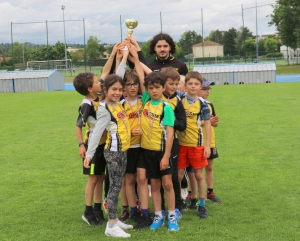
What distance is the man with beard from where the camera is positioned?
460 cm

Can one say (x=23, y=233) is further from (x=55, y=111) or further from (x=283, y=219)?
(x=55, y=111)

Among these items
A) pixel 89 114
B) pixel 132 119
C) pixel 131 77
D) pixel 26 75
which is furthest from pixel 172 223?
pixel 26 75

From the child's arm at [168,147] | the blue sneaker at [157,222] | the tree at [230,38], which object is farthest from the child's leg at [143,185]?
the tree at [230,38]

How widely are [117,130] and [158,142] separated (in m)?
0.39

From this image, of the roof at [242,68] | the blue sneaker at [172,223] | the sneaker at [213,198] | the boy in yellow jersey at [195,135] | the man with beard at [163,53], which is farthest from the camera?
the roof at [242,68]

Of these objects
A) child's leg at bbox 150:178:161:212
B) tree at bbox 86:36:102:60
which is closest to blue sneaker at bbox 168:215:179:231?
child's leg at bbox 150:178:161:212

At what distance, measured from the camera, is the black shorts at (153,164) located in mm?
4035

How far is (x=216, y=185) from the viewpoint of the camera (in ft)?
18.2

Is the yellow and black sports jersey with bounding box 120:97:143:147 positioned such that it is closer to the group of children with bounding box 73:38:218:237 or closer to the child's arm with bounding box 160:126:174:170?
the group of children with bounding box 73:38:218:237

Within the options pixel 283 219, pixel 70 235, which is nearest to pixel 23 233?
pixel 70 235

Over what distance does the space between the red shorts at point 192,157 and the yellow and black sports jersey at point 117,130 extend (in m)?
0.69

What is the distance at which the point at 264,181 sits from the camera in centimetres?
562

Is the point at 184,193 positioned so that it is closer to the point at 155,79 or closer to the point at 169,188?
the point at 169,188

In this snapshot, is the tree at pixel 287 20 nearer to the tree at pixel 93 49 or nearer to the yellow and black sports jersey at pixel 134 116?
the tree at pixel 93 49
